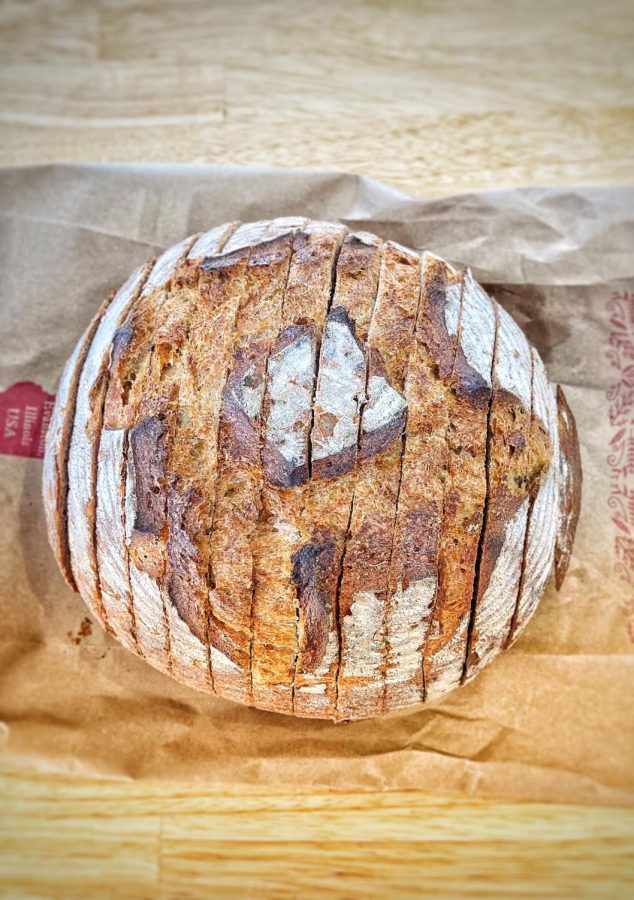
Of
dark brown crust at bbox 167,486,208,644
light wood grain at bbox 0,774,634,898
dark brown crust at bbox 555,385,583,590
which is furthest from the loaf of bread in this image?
light wood grain at bbox 0,774,634,898

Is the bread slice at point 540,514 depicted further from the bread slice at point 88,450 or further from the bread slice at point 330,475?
the bread slice at point 88,450

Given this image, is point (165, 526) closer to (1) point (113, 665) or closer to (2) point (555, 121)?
(1) point (113, 665)

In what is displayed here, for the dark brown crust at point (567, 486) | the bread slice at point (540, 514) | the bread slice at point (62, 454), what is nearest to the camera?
the bread slice at point (540, 514)

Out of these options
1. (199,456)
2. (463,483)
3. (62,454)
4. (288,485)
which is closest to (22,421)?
(62,454)

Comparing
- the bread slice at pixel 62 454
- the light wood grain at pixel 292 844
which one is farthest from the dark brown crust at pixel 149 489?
the light wood grain at pixel 292 844

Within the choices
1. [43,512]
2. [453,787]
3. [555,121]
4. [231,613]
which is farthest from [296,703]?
[555,121]

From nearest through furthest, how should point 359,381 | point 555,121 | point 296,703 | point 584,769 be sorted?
point 359,381, point 296,703, point 584,769, point 555,121

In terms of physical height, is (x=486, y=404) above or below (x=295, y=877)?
above

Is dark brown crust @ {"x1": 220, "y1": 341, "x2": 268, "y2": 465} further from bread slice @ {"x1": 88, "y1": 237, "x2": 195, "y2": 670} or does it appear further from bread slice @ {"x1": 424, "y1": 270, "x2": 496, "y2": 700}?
bread slice @ {"x1": 424, "y1": 270, "x2": 496, "y2": 700}
